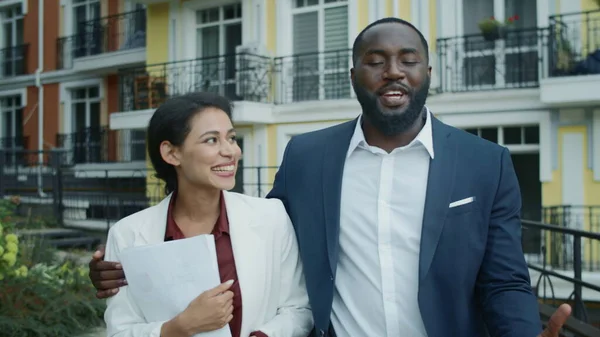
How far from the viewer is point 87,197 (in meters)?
15.7

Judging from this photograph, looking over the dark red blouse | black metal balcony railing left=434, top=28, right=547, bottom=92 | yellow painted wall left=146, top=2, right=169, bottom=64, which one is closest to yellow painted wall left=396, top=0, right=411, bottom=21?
black metal balcony railing left=434, top=28, right=547, bottom=92

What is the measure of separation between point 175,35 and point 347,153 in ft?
46.8

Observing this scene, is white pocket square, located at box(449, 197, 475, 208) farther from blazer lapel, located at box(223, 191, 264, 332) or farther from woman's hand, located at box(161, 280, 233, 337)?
woman's hand, located at box(161, 280, 233, 337)

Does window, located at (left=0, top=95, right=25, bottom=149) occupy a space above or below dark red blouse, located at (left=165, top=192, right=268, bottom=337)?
above

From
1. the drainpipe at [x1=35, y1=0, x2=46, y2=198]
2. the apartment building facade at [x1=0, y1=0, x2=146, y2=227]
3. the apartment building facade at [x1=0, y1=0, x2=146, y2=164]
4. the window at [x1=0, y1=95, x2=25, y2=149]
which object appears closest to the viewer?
the apartment building facade at [x1=0, y1=0, x2=146, y2=227]

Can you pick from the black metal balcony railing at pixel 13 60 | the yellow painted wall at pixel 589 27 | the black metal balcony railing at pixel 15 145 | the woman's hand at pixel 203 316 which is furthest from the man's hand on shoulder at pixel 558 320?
the black metal balcony railing at pixel 13 60

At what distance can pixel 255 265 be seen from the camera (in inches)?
96.8

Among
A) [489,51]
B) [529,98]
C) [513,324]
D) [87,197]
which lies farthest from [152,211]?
[87,197]

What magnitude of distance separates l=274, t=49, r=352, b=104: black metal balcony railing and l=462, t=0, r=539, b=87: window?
8.21 ft

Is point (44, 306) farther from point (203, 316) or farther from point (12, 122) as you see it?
point (12, 122)

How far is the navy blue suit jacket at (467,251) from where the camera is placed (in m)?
2.24

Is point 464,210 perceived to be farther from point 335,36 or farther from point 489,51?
point 335,36

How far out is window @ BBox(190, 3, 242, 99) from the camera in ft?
49.9

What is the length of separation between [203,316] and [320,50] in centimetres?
1216
